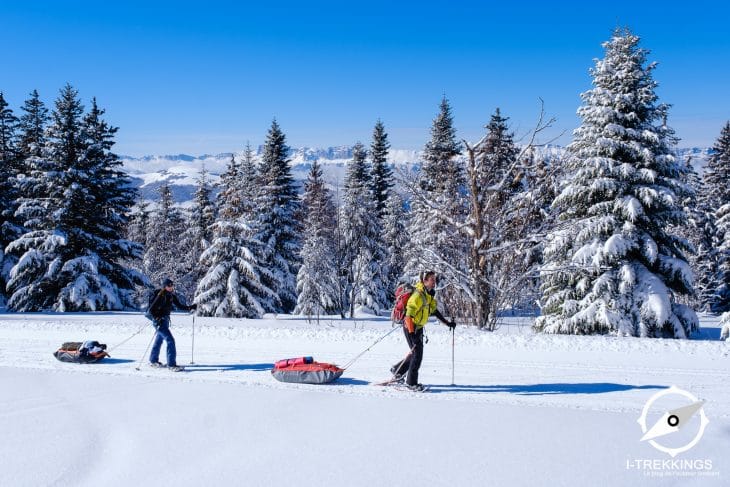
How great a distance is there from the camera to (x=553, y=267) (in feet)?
52.6

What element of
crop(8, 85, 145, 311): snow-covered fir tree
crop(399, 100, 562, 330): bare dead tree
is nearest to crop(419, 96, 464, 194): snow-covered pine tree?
crop(399, 100, 562, 330): bare dead tree

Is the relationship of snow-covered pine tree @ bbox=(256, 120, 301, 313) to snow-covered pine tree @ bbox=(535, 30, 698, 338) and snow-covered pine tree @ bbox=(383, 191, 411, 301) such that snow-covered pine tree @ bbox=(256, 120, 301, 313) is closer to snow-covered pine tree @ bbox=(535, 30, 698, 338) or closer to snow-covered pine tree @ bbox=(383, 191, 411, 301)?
snow-covered pine tree @ bbox=(383, 191, 411, 301)

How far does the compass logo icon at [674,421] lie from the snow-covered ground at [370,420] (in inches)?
4.0

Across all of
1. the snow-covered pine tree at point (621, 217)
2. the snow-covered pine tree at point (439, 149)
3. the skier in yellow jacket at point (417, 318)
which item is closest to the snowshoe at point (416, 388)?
the skier in yellow jacket at point (417, 318)

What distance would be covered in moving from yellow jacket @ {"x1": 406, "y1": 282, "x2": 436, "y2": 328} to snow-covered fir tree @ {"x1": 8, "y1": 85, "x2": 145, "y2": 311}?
2053 centimetres

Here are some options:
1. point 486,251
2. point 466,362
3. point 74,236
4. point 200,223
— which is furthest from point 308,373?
point 200,223

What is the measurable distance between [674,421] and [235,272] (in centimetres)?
2139

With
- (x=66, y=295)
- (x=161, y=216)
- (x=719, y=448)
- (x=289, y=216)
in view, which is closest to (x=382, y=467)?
(x=719, y=448)

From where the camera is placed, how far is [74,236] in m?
24.7

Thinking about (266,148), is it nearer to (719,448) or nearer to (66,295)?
(66,295)

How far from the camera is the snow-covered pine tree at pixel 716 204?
105 ft

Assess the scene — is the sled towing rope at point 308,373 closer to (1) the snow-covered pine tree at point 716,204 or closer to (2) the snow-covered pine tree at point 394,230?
(2) the snow-covered pine tree at point 394,230

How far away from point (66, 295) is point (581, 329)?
22.3 meters

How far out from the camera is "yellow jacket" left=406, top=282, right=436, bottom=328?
323 inches
